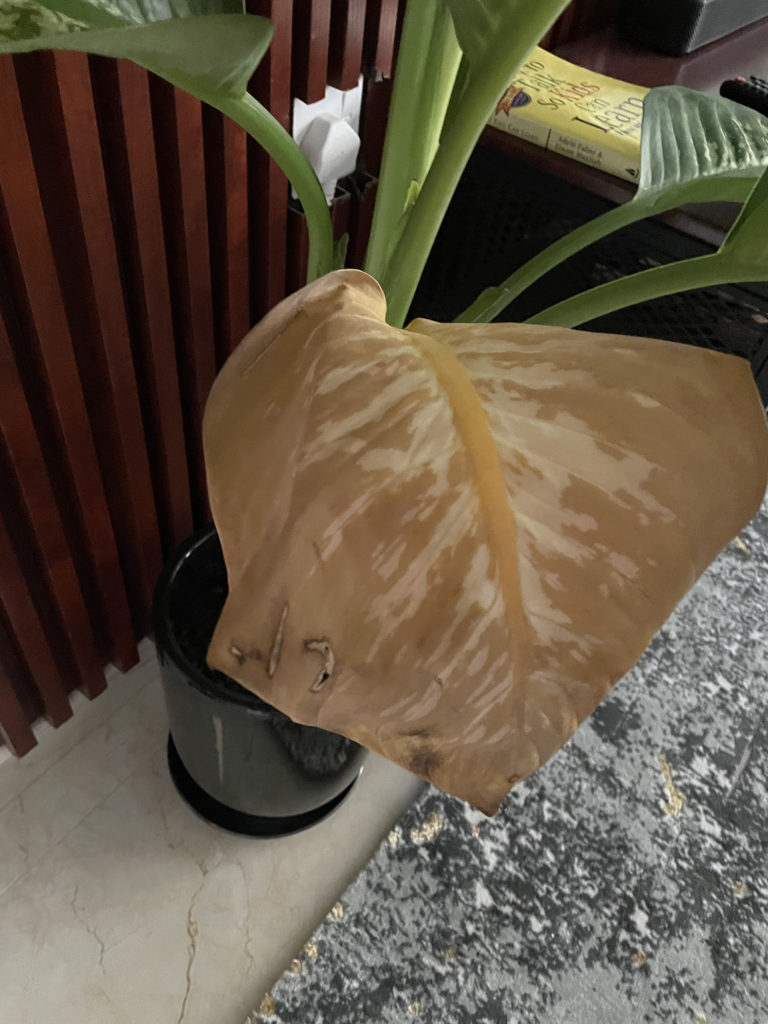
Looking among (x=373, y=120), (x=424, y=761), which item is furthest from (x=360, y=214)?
(x=424, y=761)

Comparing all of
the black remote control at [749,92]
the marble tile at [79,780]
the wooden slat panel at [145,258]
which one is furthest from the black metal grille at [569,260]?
the marble tile at [79,780]

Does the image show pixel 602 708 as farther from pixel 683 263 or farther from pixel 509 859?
pixel 683 263

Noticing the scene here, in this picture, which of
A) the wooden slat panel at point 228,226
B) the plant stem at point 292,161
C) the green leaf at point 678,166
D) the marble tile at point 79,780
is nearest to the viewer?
the plant stem at point 292,161

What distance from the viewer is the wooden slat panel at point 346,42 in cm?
68

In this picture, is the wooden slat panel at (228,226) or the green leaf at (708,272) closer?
the green leaf at (708,272)

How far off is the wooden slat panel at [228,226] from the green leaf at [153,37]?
210 mm

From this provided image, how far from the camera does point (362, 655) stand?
34cm

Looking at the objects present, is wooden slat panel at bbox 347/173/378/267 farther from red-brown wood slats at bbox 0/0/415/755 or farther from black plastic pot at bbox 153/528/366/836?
black plastic pot at bbox 153/528/366/836

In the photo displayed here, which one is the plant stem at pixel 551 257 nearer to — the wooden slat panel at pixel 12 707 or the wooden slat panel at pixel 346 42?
the wooden slat panel at pixel 346 42

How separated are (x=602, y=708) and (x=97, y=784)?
26.4 inches

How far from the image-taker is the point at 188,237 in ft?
2.24

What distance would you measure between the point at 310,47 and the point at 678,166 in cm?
33

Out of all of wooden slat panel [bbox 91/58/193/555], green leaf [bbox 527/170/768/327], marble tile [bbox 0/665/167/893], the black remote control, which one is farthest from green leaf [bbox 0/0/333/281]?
marble tile [bbox 0/665/167/893]

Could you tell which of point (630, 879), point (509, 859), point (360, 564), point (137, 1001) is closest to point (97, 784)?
point (137, 1001)
